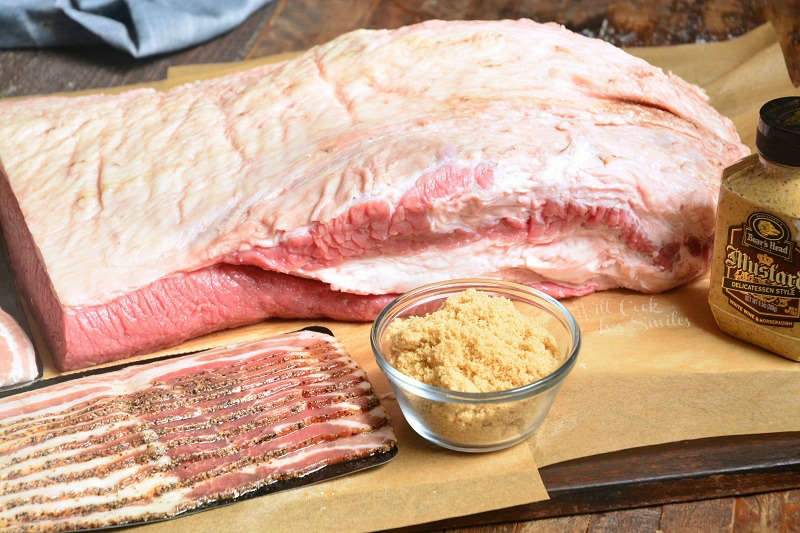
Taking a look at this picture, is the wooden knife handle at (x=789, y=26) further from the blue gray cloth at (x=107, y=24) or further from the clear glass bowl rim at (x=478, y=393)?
the blue gray cloth at (x=107, y=24)

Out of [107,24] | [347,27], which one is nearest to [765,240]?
[347,27]

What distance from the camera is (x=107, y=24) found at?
13.2 ft

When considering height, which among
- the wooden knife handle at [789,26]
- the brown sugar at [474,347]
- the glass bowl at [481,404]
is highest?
the wooden knife handle at [789,26]

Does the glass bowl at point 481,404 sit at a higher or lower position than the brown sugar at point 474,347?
lower

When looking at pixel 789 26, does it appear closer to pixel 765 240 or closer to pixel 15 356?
pixel 765 240

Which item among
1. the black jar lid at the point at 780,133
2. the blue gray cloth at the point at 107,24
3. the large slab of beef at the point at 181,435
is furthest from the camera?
the blue gray cloth at the point at 107,24

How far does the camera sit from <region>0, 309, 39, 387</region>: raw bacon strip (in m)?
2.36

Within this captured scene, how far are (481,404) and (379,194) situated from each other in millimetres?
708

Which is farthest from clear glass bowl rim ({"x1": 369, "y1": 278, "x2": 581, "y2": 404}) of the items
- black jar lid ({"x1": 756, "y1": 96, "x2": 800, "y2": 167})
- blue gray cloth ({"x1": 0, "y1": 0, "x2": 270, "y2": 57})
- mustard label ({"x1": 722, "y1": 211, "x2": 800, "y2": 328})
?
blue gray cloth ({"x1": 0, "y1": 0, "x2": 270, "y2": 57})

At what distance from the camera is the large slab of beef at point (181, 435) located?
1.89 m

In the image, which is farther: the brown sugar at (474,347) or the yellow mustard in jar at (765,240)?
the yellow mustard in jar at (765,240)

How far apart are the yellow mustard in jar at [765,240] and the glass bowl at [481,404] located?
473 mm

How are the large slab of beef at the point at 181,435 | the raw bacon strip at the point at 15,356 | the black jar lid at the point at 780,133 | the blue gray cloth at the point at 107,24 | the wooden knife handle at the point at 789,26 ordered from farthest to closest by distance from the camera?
the blue gray cloth at the point at 107,24
the wooden knife handle at the point at 789,26
the raw bacon strip at the point at 15,356
the black jar lid at the point at 780,133
the large slab of beef at the point at 181,435

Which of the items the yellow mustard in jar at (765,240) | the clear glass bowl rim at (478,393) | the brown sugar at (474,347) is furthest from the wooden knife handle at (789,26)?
the brown sugar at (474,347)
